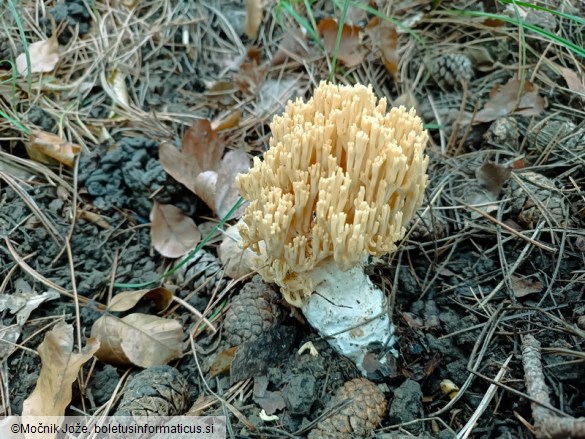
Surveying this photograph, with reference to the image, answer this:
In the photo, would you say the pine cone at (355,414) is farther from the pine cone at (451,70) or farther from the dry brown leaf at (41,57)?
the dry brown leaf at (41,57)

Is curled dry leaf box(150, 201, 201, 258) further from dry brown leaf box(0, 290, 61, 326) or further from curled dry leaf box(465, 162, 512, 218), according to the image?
curled dry leaf box(465, 162, 512, 218)

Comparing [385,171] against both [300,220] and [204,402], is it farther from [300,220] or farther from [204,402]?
[204,402]

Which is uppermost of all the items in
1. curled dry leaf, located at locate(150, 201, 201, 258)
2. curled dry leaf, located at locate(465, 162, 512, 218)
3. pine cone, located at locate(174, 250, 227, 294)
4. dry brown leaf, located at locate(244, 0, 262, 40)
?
dry brown leaf, located at locate(244, 0, 262, 40)

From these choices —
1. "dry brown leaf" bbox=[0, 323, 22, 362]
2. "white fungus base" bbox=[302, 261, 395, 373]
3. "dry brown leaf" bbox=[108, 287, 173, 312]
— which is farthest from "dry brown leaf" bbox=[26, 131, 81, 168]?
"white fungus base" bbox=[302, 261, 395, 373]

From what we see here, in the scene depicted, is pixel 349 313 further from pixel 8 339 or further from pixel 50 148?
pixel 50 148

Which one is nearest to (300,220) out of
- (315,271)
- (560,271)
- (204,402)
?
(315,271)
